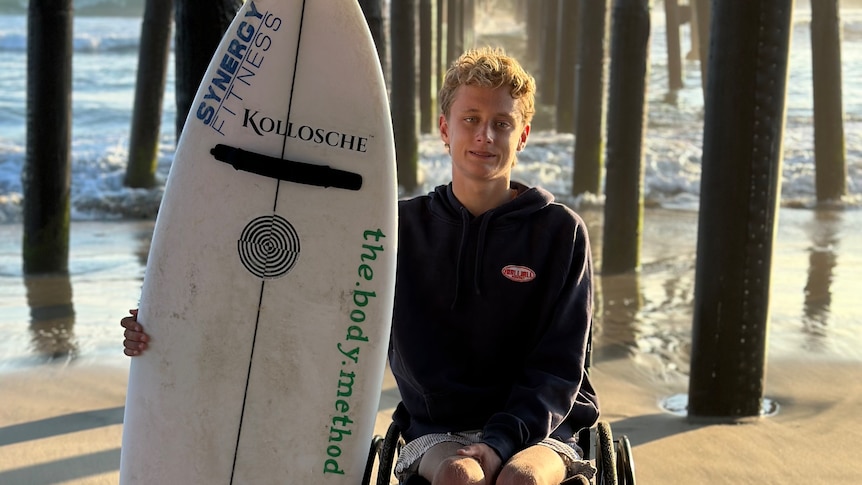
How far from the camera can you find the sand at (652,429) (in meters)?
3.75

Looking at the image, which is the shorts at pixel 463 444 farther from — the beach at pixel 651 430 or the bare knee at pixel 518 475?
the beach at pixel 651 430

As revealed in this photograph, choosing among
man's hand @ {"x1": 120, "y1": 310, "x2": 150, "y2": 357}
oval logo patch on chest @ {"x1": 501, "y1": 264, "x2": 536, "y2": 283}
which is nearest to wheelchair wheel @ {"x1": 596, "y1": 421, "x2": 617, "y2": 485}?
oval logo patch on chest @ {"x1": 501, "y1": 264, "x2": 536, "y2": 283}

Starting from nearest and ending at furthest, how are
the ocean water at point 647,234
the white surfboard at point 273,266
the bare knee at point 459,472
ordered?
1. the bare knee at point 459,472
2. the white surfboard at point 273,266
3. the ocean water at point 647,234

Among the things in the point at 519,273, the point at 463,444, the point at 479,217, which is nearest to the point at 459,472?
the point at 463,444

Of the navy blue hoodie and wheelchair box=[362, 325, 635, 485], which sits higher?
the navy blue hoodie

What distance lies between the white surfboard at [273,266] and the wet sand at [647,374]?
1.22 m

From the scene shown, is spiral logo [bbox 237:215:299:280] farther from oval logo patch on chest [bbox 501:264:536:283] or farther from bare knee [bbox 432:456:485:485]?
bare knee [bbox 432:456:485:485]

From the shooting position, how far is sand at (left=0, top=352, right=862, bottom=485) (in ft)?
12.3

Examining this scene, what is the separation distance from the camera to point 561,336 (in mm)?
2359

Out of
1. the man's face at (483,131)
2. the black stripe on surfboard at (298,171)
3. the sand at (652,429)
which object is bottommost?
the sand at (652,429)

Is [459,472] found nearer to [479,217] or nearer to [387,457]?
[387,457]

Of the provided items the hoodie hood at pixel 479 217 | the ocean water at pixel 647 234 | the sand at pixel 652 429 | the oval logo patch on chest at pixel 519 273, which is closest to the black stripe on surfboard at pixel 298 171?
the hoodie hood at pixel 479 217

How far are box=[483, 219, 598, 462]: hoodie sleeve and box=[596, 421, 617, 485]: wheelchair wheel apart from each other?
0.09m

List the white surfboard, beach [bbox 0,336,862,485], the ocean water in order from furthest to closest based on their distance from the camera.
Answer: the ocean water, beach [bbox 0,336,862,485], the white surfboard
